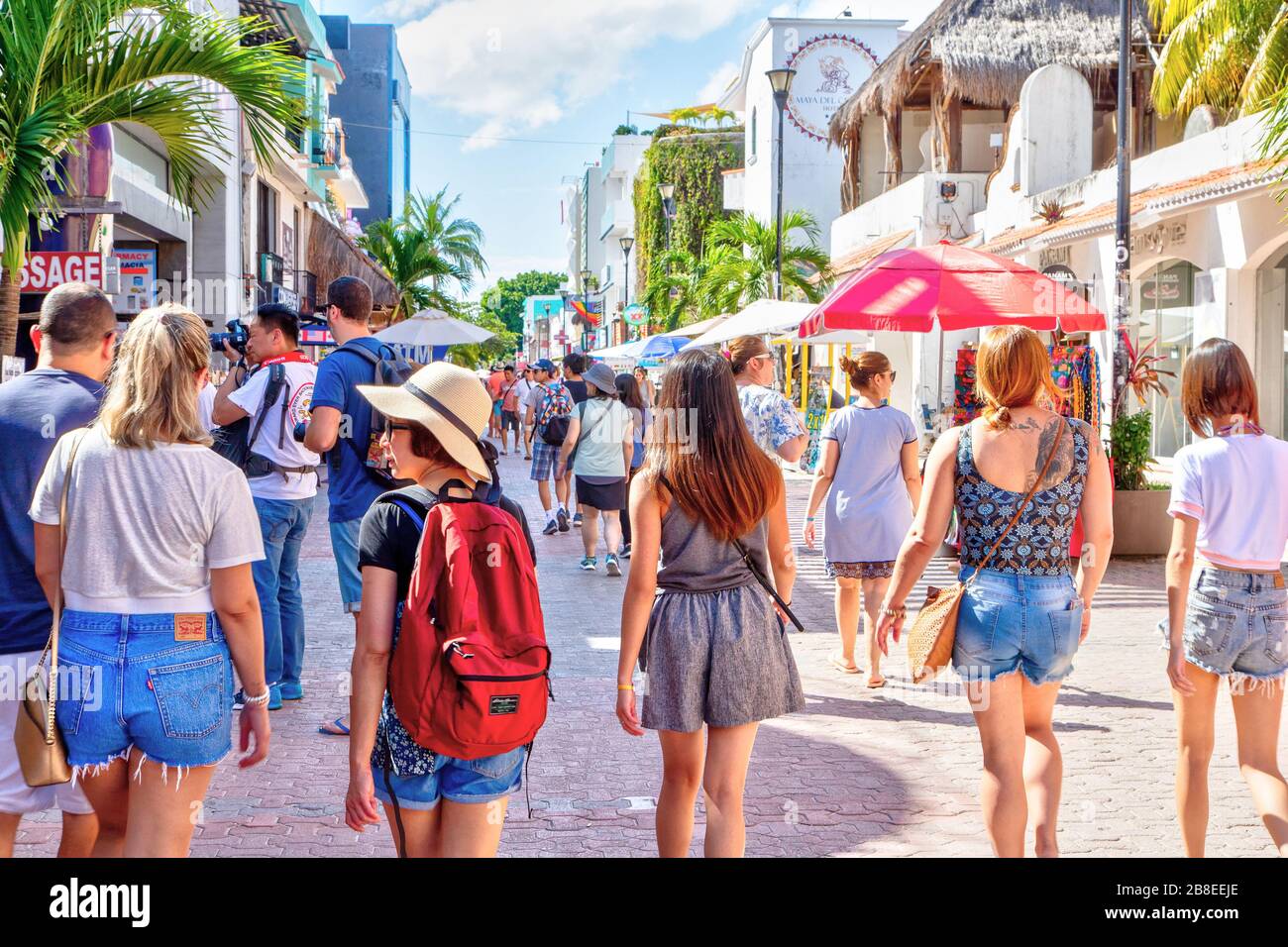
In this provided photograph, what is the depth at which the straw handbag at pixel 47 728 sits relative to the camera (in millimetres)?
3248

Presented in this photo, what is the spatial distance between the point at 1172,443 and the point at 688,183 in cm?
3507

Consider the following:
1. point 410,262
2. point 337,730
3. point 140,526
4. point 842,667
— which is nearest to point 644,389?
point 842,667

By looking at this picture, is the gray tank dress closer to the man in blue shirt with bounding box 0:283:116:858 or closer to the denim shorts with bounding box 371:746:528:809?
the denim shorts with bounding box 371:746:528:809

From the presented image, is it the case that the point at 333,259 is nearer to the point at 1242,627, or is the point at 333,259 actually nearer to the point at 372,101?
the point at 1242,627

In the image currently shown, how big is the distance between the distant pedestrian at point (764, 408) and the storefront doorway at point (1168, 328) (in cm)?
1161

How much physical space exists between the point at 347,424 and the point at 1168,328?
14.9m

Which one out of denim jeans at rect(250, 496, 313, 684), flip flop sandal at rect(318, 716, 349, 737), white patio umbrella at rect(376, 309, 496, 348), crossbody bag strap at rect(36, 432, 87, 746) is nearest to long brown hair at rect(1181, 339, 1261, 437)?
crossbody bag strap at rect(36, 432, 87, 746)

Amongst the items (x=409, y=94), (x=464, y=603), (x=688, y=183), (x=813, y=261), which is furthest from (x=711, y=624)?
(x=409, y=94)

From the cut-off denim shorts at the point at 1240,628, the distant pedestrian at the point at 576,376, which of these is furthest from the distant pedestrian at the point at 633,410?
the cut-off denim shorts at the point at 1240,628

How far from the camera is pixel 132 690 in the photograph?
10.4ft

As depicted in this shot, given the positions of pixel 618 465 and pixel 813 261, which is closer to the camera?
pixel 618 465

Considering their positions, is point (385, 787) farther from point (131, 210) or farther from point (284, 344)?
point (131, 210)

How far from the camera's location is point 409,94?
85.6m

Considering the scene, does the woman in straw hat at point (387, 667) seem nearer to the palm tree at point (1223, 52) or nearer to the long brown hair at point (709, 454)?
the long brown hair at point (709, 454)
